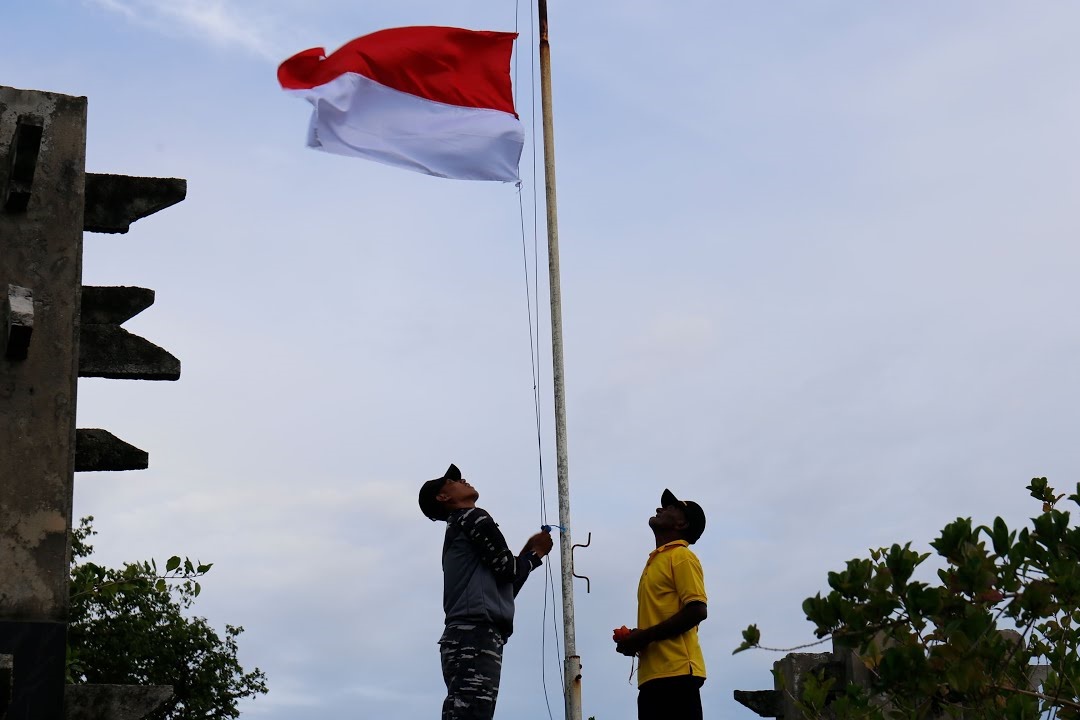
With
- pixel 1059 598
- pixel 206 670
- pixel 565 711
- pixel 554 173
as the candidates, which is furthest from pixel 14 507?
pixel 206 670

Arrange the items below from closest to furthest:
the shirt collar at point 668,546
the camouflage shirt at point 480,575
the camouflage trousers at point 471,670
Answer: the camouflage trousers at point 471,670, the camouflage shirt at point 480,575, the shirt collar at point 668,546

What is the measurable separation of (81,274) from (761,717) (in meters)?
7.92

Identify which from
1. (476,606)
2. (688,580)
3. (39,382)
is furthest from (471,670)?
(39,382)

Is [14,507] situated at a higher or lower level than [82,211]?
lower

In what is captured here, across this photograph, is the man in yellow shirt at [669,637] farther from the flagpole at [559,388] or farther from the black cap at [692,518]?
the flagpole at [559,388]

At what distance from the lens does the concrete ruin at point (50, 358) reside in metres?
5.88

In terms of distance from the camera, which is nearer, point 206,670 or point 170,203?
point 170,203

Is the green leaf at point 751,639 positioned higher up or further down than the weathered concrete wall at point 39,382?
further down

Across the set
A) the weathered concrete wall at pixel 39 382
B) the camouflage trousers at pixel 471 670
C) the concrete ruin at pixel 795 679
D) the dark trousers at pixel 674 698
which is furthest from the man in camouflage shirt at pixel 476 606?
the concrete ruin at pixel 795 679

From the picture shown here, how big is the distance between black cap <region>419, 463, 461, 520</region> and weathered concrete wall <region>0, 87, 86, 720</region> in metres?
2.14

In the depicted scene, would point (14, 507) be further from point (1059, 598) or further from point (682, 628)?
point (1059, 598)

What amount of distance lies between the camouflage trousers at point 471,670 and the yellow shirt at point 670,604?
0.80m

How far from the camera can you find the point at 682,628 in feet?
23.8

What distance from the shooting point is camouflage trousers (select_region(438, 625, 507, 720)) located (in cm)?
705
